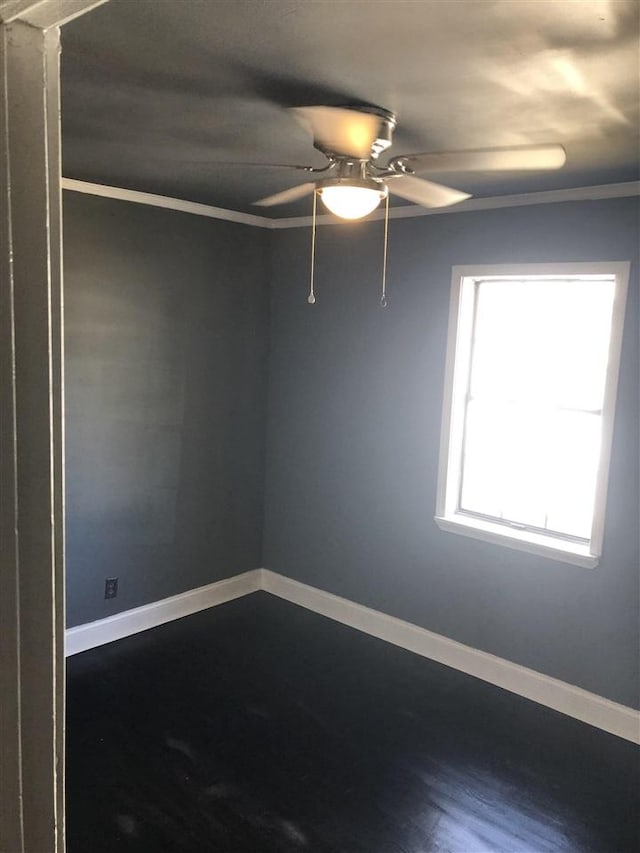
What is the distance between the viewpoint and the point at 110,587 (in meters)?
4.08

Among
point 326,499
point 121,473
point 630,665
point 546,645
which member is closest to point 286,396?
point 326,499

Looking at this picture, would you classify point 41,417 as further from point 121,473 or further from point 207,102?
point 121,473

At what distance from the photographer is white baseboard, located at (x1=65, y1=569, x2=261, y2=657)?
3957mm

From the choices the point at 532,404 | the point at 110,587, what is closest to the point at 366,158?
the point at 532,404

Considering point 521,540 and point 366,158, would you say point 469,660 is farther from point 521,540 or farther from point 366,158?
point 366,158

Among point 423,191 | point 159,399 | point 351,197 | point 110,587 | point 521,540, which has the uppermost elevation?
point 423,191

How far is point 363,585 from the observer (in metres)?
4.38

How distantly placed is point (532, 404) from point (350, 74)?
2239 millimetres

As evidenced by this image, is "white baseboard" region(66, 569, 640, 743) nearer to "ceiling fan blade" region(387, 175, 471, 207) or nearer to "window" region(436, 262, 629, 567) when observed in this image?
"window" region(436, 262, 629, 567)

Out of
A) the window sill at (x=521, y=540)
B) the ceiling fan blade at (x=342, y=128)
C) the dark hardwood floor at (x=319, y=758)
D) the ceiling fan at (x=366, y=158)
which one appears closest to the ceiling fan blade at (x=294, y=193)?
the ceiling fan at (x=366, y=158)

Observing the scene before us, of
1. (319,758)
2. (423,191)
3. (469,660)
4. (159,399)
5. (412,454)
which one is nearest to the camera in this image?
(423,191)

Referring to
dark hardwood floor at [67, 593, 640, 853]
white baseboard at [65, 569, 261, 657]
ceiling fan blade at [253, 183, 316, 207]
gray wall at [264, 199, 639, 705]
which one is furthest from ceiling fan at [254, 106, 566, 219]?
white baseboard at [65, 569, 261, 657]

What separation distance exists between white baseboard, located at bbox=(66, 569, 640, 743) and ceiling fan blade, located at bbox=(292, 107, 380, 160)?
274cm

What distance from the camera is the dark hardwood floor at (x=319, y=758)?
269 cm
